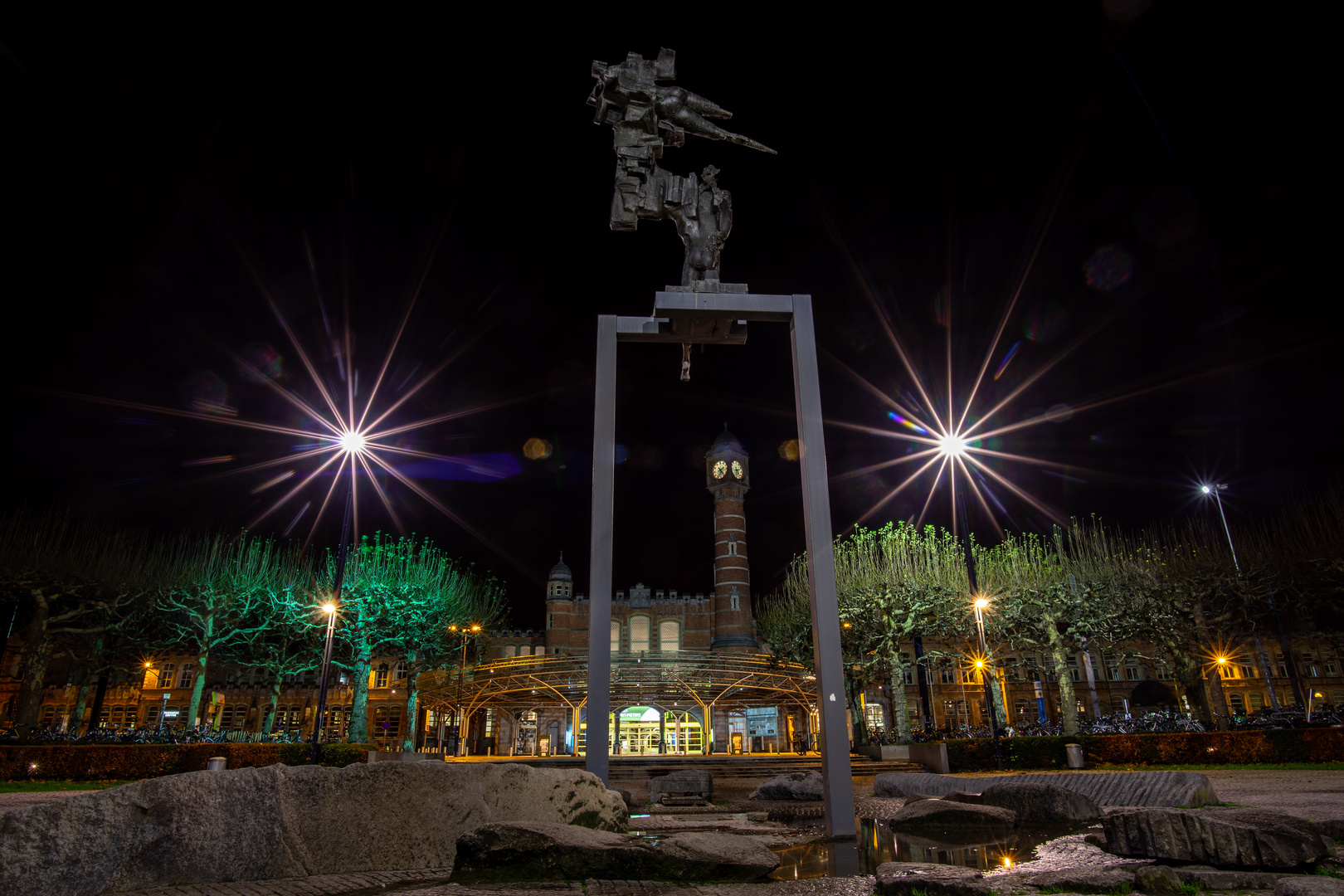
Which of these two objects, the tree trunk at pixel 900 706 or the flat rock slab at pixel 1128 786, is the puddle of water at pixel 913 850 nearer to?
the flat rock slab at pixel 1128 786

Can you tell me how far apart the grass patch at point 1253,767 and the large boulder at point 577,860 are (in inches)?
695

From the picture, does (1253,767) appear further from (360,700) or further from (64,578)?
(64,578)

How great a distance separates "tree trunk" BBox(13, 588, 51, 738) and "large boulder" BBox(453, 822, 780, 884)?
108 feet

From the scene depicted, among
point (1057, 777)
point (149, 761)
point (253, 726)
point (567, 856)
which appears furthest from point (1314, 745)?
point (253, 726)

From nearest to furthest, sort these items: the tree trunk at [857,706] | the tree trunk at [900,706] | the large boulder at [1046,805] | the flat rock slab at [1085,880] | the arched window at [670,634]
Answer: the flat rock slab at [1085,880] → the large boulder at [1046,805] → the tree trunk at [900,706] → the tree trunk at [857,706] → the arched window at [670,634]

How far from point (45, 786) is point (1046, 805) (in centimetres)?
2260

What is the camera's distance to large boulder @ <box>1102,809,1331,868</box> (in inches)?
197

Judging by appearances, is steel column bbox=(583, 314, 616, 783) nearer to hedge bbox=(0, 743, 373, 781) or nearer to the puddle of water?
Result: the puddle of water

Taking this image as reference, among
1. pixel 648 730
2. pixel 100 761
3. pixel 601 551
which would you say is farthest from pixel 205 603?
pixel 601 551

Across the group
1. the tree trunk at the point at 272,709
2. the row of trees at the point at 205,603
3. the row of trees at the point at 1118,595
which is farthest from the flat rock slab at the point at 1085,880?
the tree trunk at the point at 272,709

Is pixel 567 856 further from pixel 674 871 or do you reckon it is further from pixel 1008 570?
pixel 1008 570

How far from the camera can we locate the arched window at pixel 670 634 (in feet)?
205

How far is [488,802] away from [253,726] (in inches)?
2288

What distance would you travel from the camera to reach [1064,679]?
27.9 meters
